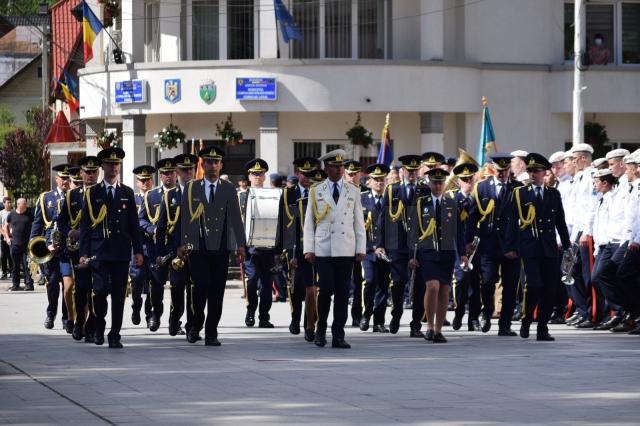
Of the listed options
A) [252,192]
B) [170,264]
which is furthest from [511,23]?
[170,264]

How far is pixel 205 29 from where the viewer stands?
135ft

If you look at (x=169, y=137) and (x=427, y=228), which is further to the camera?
(x=169, y=137)

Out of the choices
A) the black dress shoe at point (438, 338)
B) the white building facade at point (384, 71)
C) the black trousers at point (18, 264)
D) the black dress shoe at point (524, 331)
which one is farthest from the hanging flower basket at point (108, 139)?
the black dress shoe at point (438, 338)

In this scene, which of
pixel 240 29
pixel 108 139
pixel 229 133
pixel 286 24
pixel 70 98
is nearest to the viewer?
pixel 286 24

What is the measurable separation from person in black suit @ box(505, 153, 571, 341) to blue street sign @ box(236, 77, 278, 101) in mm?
21620

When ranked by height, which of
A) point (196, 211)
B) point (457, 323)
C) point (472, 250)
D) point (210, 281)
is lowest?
point (457, 323)

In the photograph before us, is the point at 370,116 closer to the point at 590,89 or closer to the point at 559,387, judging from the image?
the point at 590,89

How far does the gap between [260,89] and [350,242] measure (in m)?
22.7

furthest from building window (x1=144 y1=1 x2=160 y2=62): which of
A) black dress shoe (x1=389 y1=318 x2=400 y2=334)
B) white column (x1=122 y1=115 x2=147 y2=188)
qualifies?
black dress shoe (x1=389 y1=318 x2=400 y2=334)

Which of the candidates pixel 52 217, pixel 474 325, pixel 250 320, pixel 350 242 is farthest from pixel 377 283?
pixel 52 217

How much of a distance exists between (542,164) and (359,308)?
3.44 metres

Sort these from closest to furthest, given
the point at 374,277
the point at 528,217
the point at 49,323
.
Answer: the point at 528,217
the point at 374,277
the point at 49,323

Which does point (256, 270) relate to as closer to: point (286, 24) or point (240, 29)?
point (286, 24)

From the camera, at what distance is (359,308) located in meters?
19.8
